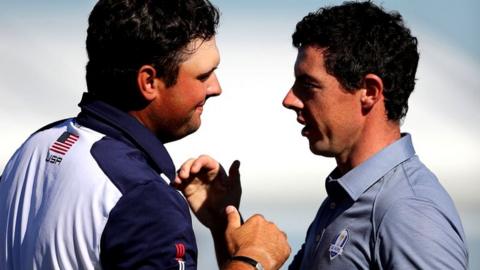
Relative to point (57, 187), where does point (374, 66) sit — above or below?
above

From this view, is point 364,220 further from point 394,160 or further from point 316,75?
point 316,75

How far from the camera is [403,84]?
3.39 m

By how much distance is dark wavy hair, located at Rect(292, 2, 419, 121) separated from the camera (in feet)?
10.9

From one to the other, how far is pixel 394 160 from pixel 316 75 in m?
0.52

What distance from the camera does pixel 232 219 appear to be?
304 centimetres

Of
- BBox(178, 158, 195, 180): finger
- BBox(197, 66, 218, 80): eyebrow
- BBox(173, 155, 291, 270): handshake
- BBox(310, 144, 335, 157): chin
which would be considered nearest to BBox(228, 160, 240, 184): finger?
BBox(173, 155, 291, 270): handshake

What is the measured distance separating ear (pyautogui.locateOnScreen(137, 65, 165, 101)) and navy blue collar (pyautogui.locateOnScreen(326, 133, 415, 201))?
89 centimetres

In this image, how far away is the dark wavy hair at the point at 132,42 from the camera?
271cm

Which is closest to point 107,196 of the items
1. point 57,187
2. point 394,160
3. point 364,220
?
point 57,187

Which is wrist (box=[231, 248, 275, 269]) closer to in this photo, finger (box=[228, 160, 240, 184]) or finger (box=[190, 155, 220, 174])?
finger (box=[190, 155, 220, 174])

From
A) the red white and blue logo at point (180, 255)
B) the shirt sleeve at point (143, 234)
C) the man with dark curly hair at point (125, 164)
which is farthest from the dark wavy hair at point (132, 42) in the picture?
the red white and blue logo at point (180, 255)

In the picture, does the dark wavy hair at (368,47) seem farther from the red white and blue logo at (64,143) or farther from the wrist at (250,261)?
the red white and blue logo at (64,143)

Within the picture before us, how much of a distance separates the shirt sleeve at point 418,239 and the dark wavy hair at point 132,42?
932 mm

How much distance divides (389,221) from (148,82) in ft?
3.25
